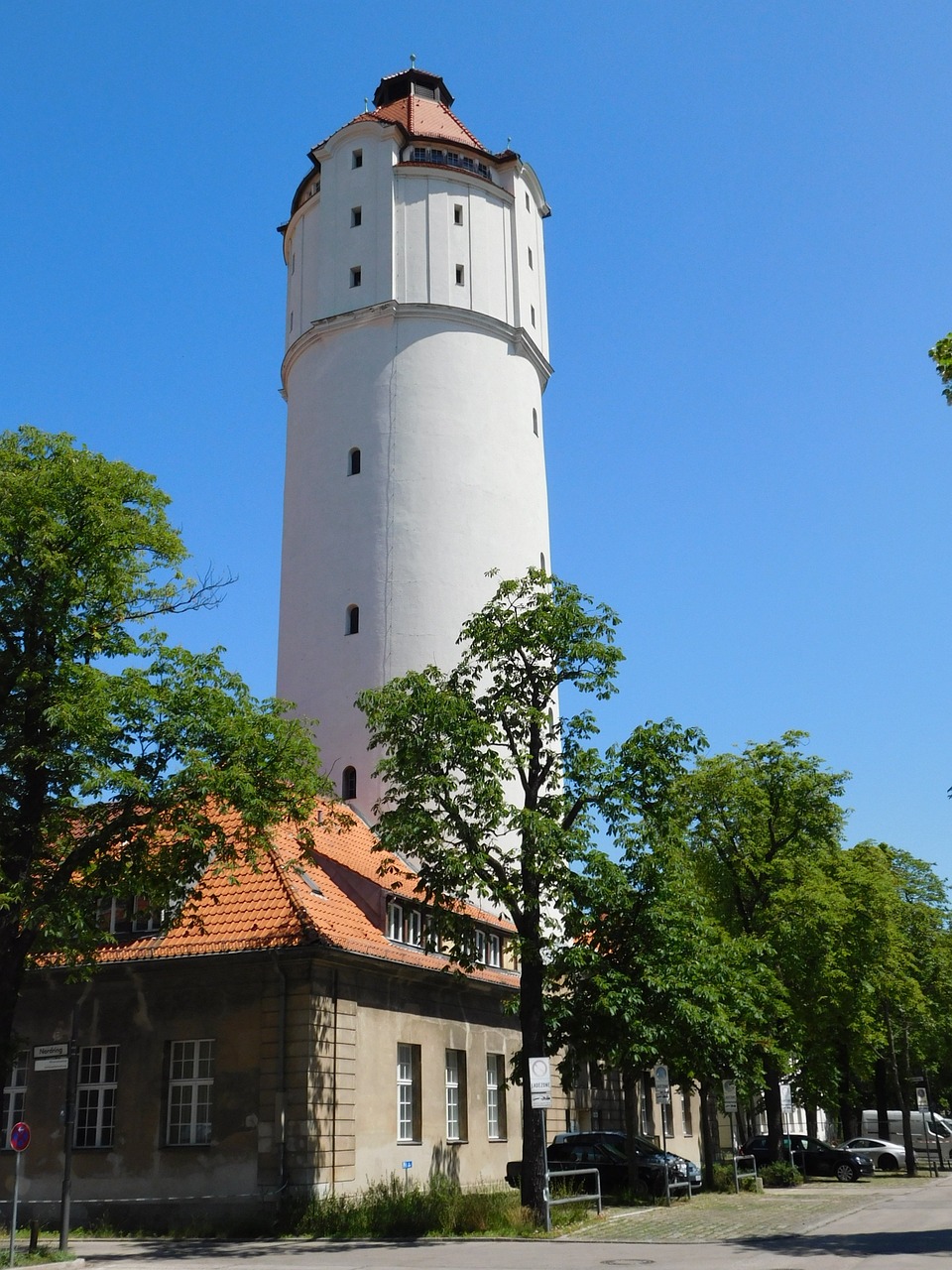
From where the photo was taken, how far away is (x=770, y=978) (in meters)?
32.8

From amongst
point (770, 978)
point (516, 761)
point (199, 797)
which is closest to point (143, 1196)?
point (199, 797)

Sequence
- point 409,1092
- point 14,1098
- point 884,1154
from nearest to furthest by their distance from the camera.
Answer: point 14,1098
point 409,1092
point 884,1154

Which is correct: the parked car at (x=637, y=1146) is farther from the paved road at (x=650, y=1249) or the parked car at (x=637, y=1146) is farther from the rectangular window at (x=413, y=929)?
the rectangular window at (x=413, y=929)

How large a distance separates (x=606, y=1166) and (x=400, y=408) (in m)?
22.3

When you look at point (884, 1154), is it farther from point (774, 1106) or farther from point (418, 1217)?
point (418, 1217)

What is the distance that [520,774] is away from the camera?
77.5 ft

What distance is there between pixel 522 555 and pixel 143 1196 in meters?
21.9

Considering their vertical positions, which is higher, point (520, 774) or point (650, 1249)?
point (520, 774)

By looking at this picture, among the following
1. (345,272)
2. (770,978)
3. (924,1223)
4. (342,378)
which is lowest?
(924,1223)

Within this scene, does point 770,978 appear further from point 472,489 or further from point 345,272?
point 345,272

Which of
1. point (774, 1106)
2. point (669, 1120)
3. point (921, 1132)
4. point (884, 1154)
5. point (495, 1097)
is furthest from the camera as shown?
point (921, 1132)

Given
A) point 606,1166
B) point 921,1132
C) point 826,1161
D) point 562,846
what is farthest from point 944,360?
point 921,1132

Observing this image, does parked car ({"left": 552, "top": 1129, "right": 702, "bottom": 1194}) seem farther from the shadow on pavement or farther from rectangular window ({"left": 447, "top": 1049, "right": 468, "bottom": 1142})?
the shadow on pavement

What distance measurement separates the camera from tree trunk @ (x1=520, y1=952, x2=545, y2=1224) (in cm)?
2092
